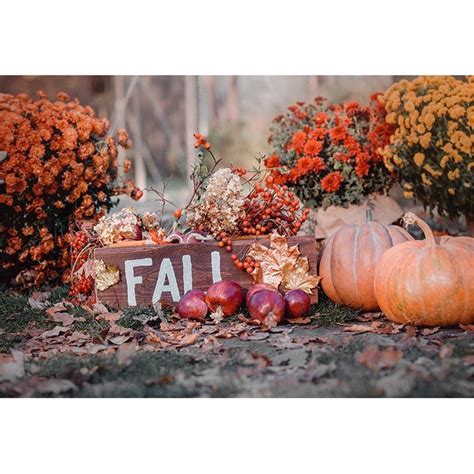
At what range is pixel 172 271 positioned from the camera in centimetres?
397

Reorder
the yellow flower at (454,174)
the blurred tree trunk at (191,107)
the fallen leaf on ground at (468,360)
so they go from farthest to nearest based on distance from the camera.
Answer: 1. the blurred tree trunk at (191,107)
2. the yellow flower at (454,174)
3. the fallen leaf on ground at (468,360)

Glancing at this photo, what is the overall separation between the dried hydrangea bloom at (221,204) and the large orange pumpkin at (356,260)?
607mm

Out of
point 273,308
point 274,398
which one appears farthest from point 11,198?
point 274,398

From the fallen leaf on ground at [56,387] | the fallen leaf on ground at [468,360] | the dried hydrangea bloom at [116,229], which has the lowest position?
the fallen leaf on ground at [56,387]

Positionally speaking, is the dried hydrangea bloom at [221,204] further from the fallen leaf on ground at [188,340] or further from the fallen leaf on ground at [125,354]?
the fallen leaf on ground at [125,354]

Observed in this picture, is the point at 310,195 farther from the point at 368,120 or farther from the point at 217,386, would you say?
the point at 217,386

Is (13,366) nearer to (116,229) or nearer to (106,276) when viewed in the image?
(106,276)

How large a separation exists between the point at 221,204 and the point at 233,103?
681 cm

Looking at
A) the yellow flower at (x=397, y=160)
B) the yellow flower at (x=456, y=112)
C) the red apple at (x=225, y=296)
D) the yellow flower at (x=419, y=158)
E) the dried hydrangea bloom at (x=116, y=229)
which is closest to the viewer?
the red apple at (x=225, y=296)

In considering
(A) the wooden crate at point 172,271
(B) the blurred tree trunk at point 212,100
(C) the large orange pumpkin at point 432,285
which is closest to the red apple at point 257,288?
(A) the wooden crate at point 172,271

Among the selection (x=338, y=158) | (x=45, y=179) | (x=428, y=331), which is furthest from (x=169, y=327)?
(x=338, y=158)

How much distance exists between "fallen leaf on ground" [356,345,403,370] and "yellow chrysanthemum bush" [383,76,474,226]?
88.3 inches

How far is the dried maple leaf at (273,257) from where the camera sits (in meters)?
3.93

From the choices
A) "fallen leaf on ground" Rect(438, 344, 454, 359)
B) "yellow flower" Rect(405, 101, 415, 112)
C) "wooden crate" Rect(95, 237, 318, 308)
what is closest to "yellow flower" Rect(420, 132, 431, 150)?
"yellow flower" Rect(405, 101, 415, 112)
